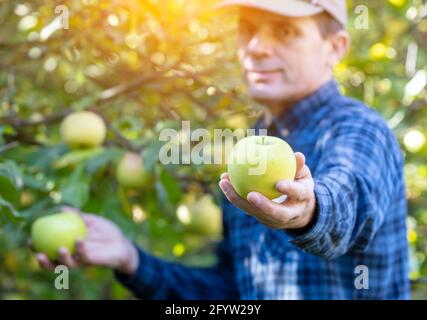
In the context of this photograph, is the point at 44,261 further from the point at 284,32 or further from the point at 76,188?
the point at 284,32

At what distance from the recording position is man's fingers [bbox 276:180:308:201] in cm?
126

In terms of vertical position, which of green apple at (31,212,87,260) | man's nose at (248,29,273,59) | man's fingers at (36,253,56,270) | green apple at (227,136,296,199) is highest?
man's nose at (248,29,273,59)

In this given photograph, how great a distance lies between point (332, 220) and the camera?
1.44 metres

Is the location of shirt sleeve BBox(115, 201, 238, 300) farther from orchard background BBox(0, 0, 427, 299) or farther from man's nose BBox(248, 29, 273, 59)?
man's nose BBox(248, 29, 273, 59)

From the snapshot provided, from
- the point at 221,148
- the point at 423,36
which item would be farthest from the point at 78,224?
the point at 423,36

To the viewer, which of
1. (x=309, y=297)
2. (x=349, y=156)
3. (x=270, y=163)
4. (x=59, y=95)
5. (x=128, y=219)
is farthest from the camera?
(x=59, y=95)

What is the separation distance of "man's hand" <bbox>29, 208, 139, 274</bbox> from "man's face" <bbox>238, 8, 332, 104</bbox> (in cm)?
54

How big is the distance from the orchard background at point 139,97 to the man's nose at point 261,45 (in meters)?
0.32

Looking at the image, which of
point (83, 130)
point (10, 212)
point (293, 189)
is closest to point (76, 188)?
point (83, 130)

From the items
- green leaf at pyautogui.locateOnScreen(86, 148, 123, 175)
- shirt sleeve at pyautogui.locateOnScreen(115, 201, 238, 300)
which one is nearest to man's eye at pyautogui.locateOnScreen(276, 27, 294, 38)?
green leaf at pyautogui.locateOnScreen(86, 148, 123, 175)

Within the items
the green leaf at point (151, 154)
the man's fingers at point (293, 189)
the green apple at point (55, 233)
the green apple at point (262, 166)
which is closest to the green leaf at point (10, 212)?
the green apple at point (55, 233)

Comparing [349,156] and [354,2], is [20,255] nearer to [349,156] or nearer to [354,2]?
[354,2]

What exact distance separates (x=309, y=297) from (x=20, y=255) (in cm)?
175
